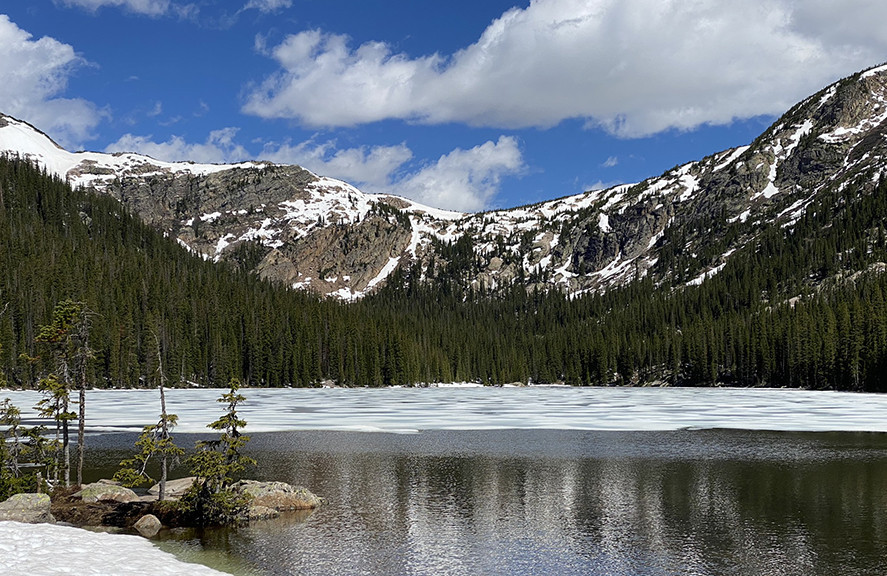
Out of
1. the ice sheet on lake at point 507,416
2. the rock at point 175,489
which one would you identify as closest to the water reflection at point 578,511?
the rock at point 175,489

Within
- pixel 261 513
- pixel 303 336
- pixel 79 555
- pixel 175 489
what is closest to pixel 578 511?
pixel 261 513

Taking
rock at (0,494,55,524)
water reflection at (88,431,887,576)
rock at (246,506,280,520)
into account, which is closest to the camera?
water reflection at (88,431,887,576)

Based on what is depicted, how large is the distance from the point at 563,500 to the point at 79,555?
60.7ft

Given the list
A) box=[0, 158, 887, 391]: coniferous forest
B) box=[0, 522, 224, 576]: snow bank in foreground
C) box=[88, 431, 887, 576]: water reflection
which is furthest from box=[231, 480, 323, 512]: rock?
box=[0, 158, 887, 391]: coniferous forest

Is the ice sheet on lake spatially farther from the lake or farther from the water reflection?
the water reflection

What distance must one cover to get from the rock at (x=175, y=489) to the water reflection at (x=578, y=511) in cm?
458

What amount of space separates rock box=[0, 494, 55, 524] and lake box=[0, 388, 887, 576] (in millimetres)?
5253

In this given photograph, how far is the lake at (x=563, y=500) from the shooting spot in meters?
22.4

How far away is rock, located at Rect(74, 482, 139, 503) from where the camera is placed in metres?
29.5

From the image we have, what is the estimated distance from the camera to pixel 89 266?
152000 mm

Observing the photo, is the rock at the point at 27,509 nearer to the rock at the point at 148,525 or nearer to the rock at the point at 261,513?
the rock at the point at 148,525

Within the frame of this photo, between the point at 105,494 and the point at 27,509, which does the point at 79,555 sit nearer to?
the point at 27,509

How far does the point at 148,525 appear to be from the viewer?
26.6 metres

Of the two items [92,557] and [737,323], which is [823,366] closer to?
[737,323]
